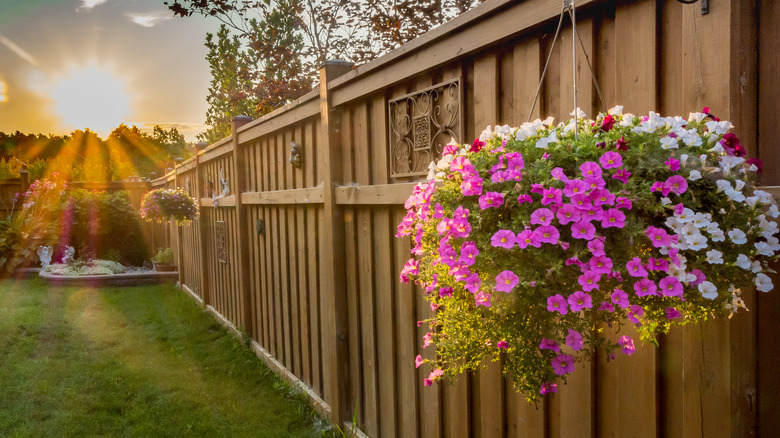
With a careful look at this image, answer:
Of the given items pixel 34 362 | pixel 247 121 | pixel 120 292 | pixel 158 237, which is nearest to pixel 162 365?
pixel 34 362

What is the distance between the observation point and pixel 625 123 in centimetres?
136

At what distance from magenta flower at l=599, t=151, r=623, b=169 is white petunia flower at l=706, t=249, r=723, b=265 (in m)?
0.25

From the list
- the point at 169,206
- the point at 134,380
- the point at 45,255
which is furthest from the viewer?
the point at 45,255

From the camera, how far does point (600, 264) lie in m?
1.19

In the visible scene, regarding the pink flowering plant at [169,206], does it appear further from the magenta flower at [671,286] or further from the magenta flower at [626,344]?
the magenta flower at [671,286]

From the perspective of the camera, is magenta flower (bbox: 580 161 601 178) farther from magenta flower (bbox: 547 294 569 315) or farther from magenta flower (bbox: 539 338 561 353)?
magenta flower (bbox: 539 338 561 353)

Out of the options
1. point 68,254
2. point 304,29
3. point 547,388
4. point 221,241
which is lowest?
point 68,254

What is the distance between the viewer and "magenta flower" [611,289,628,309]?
123 cm

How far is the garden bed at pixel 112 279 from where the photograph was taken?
399 inches

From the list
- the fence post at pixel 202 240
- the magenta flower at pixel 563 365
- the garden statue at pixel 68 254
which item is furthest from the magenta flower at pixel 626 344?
the garden statue at pixel 68 254

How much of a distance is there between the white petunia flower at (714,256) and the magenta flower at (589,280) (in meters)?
0.21

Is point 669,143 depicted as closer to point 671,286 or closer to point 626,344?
point 671,286

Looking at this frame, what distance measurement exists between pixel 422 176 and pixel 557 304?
1462 mm

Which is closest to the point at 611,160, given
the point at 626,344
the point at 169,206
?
the point at 626,344
